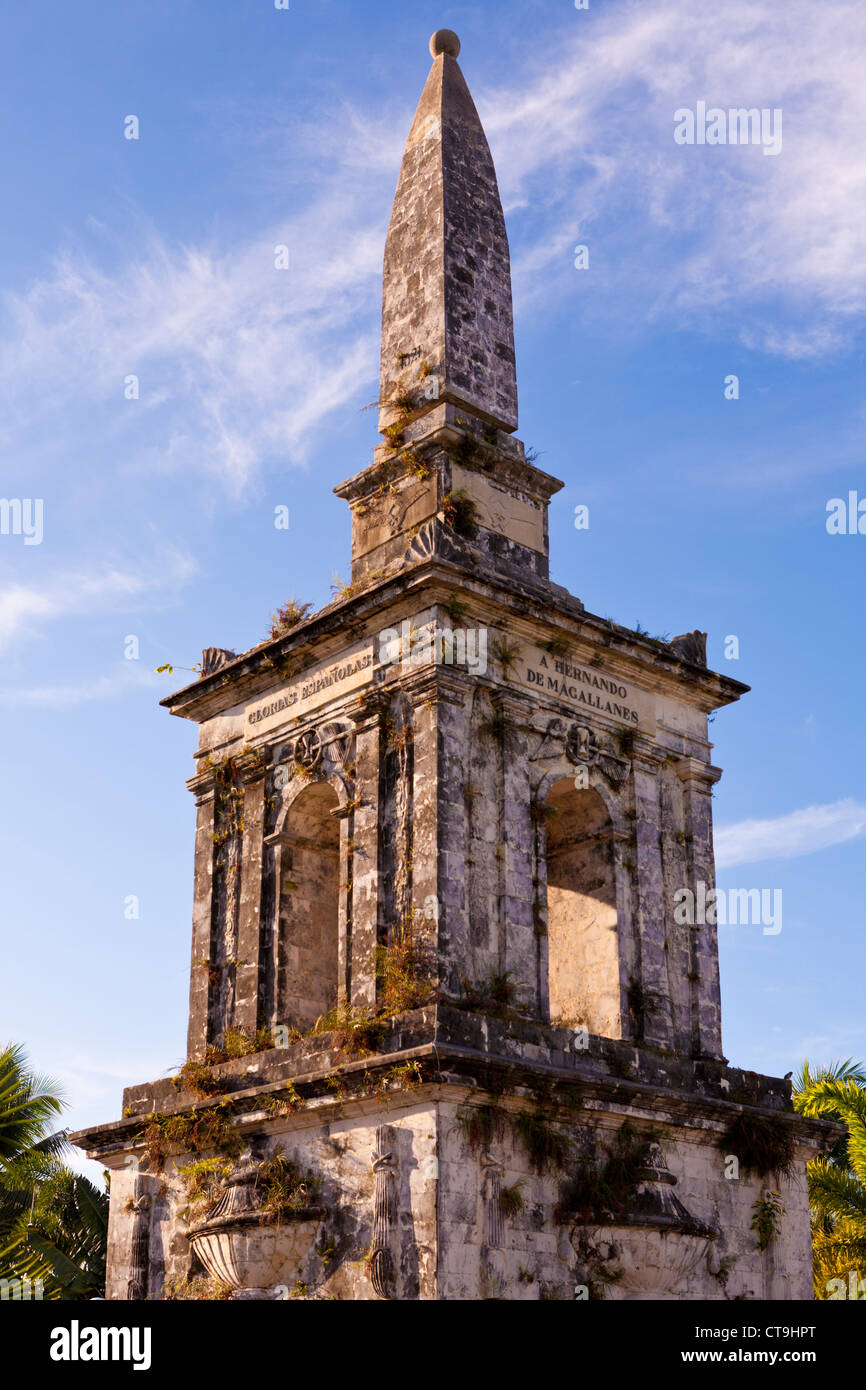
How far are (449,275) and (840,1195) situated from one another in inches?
590

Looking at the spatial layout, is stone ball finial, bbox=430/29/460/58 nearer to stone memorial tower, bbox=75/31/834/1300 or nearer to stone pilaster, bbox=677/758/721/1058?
stone memorial tower, bbox=75/31/834/1300

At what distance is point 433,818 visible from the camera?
15906 millimetres

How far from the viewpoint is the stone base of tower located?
14.3 metres

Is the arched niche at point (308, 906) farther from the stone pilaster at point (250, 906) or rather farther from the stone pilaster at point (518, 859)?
the stone pilaster at point (518, 859)

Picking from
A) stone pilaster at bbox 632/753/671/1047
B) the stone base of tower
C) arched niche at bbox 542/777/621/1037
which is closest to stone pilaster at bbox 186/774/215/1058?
the stone base of tower

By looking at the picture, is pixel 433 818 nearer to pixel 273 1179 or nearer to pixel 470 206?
pixel 273 1179

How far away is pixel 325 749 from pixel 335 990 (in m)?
2.66

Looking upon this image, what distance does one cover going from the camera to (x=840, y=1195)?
24906 millimetres

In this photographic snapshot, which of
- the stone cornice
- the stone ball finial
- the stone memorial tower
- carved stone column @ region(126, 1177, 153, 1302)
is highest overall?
the stone ball finial

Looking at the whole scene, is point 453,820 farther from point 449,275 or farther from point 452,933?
point 449,275

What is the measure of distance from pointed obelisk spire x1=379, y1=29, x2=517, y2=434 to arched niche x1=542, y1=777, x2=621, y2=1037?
4.69m

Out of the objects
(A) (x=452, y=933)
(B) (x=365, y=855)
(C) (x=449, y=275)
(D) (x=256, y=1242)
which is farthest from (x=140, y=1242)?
(C) (x=449, y=275)
